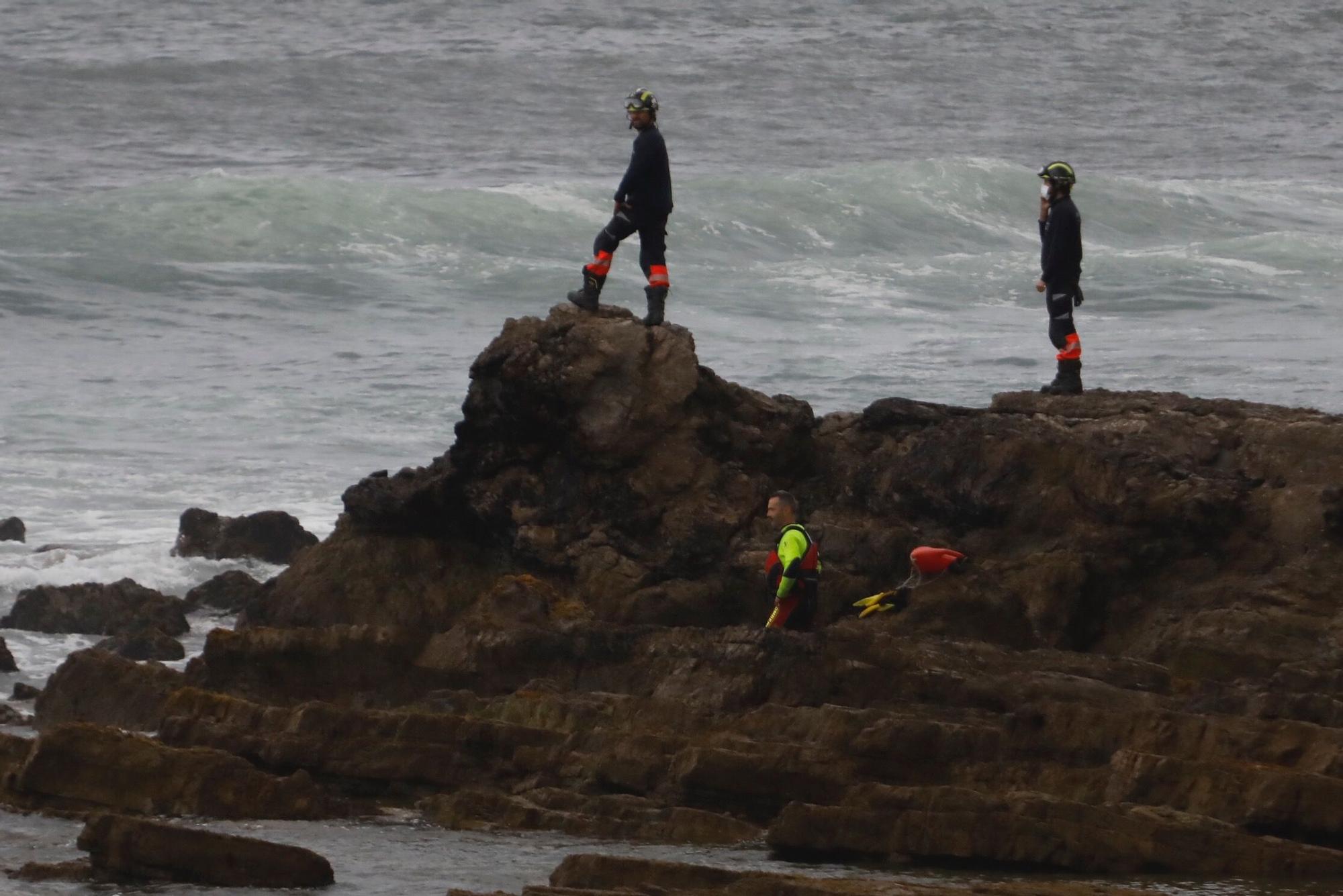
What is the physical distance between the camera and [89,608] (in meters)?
18.2

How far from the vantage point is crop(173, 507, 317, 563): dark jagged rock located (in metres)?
20.8

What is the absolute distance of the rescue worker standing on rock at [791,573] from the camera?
12.7 metres

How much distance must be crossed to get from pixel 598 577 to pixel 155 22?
156ft

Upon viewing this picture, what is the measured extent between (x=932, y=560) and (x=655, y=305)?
288cm

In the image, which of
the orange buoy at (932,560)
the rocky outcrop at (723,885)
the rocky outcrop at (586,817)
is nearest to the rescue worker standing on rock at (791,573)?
the orange buoy at (932,560)

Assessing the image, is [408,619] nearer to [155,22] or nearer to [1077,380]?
[1077,380]

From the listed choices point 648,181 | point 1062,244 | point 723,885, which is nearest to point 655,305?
point 648,181

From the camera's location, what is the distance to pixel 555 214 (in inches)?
1672

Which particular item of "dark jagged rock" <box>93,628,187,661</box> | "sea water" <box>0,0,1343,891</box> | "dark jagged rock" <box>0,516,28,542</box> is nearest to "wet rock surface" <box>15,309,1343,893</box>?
"dark jagged rock" <box>93,628,187,661</box>

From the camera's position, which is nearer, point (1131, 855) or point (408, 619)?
point (1131, 855)

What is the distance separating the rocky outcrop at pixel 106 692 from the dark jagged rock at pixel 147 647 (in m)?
2.56

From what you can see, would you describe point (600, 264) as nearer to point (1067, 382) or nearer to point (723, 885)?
point (1067, 382)

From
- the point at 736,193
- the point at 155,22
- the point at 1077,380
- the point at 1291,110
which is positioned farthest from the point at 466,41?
the point at 1077,380

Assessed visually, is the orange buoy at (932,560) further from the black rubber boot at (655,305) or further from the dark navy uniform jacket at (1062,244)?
the dark navy uniform jacket at (1062,244)
